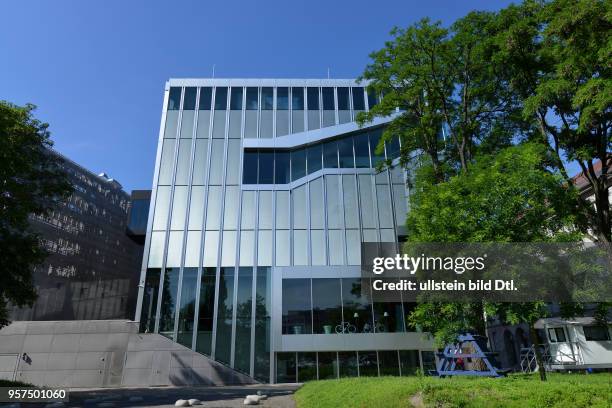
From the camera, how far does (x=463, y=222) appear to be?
1357 centimetres

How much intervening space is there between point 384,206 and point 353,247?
3.97m

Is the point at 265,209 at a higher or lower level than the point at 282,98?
lower

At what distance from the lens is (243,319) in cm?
2633

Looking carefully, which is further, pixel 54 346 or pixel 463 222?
pixel 54 346

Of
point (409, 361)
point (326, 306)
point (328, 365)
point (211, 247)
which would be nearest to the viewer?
point (328, 365)

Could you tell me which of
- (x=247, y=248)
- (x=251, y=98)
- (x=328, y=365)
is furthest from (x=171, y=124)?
(x=328, y=365)

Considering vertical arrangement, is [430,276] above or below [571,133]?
below

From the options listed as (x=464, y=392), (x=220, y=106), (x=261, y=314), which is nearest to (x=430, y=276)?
(x=464, y=392)

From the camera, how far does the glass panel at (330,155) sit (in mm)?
30850

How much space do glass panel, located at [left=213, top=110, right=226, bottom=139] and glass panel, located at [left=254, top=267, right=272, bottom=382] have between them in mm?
Result: 11549

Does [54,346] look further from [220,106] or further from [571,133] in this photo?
[571,133]

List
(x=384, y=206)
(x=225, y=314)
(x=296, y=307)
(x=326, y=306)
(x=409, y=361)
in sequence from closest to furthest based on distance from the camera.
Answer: (x=409, y=361), (x=326, y=306), (x=296, y=307), (x=225, y=314), (x=384, y=206)

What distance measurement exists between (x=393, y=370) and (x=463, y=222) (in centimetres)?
1504

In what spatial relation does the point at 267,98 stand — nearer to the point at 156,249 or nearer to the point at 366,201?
the point at 366,201
